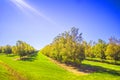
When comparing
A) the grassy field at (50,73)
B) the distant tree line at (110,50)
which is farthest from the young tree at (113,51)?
the grassy field at (50,73)

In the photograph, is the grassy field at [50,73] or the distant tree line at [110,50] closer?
the grassy field at [50,73]

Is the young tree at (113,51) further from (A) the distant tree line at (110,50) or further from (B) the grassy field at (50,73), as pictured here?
(B) the grassy field at (50,73)

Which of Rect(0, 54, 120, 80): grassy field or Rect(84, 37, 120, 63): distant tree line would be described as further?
Rect(84, 37, 120, 63): distant tree line

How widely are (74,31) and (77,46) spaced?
7.04m

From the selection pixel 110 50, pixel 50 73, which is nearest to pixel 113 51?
pixel 110 50

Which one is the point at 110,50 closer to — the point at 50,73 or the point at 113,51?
the point at 113,51

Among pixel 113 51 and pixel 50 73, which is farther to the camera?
pixel 113 51

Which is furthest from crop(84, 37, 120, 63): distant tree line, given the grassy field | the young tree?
the grassy field

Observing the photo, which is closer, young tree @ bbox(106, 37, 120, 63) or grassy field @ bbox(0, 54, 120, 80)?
grassy field @ bbox(0, 54, 120, 80)

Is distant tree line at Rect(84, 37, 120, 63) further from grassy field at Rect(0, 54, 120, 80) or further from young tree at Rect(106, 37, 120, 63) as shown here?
grassy field at Rect(0, 54, 120, 80)

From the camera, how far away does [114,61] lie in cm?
10175

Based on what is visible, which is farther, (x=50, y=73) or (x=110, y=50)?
(x=110, y=50)

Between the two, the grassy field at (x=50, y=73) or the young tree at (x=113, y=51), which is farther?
the young tree at (x=113, y=51)

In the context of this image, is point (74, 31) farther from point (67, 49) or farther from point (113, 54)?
point (113, 54)
